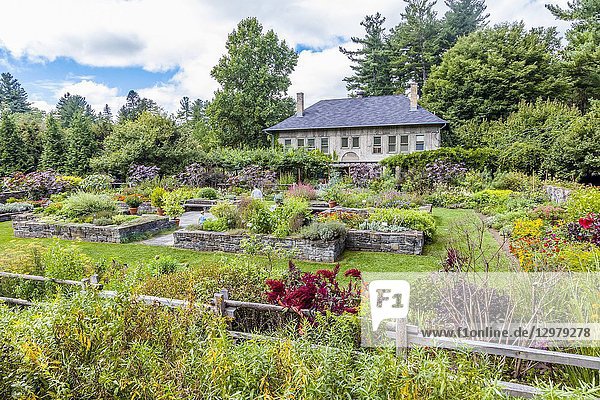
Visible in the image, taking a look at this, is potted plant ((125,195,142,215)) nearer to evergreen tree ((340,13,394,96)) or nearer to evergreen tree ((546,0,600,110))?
evergreen tree ((546,0,600,110))

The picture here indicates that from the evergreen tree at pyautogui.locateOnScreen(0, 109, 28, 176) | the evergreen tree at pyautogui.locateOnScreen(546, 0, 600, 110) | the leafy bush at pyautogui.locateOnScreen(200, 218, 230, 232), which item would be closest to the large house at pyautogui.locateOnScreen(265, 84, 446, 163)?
the evergreen tree at pyautogui.locateOnScreen(546, 0, 600, 110)

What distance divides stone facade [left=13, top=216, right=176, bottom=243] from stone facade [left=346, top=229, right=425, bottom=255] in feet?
16.1

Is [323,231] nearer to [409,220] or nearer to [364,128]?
[409,220]

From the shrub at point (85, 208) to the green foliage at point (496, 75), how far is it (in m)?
22.7

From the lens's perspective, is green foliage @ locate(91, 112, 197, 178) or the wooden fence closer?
the wooden fence

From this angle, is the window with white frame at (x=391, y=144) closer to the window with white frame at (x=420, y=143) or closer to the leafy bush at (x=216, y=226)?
the window with white frame at (x=420, y=143)

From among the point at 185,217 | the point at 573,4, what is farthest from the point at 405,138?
the point at 185,217

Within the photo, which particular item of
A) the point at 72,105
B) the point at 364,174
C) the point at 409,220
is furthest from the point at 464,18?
the point at 72,105

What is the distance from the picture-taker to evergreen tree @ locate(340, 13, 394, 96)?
31.5 meters

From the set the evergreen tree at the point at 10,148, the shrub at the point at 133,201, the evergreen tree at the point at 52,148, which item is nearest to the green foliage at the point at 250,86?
the evergreen tree at the point at 52,148

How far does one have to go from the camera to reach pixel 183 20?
10625 millimetres

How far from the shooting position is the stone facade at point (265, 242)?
6.62m

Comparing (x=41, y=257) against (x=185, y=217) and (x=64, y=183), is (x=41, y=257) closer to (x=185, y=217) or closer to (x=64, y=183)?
(x=185, y=217)

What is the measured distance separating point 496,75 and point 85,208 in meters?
24.5
